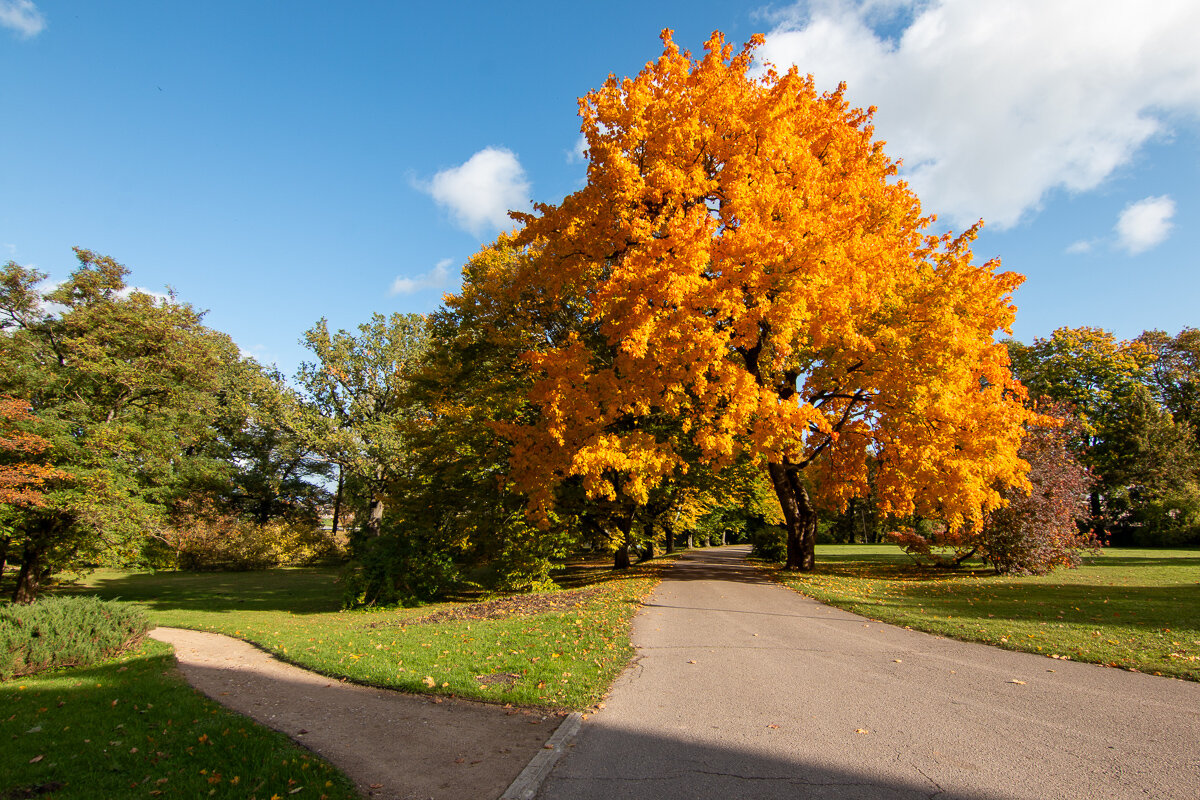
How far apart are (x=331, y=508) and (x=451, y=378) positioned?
33.3 meters

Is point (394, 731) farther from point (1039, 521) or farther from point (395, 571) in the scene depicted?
point (1039, 521)

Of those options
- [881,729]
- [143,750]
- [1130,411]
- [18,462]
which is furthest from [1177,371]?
[18,462]

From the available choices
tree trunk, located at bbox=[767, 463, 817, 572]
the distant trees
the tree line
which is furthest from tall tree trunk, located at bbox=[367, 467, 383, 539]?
the distant trees

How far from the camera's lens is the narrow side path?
3967mm

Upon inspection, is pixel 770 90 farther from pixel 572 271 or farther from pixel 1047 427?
pixel 1047 427

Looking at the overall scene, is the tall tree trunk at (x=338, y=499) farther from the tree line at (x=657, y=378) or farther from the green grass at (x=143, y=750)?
the green grass at (x=143, y=750)

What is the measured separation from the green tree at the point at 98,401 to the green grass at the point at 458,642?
3084 mm

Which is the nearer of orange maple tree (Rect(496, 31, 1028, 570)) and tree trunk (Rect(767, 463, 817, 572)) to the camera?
orange maple tree (Rect(496, 31, 1028, 570))

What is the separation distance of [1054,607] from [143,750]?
14.1 meters

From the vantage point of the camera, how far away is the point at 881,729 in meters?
4.56

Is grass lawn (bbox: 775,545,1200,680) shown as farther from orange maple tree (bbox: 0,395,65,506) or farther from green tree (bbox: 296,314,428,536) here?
green tree (bbox: 296,314,428,536)

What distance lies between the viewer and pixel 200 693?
660 cm

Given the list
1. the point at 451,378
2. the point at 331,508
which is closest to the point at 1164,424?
the point at 451,378

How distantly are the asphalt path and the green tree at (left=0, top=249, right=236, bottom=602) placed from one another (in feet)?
55.0
